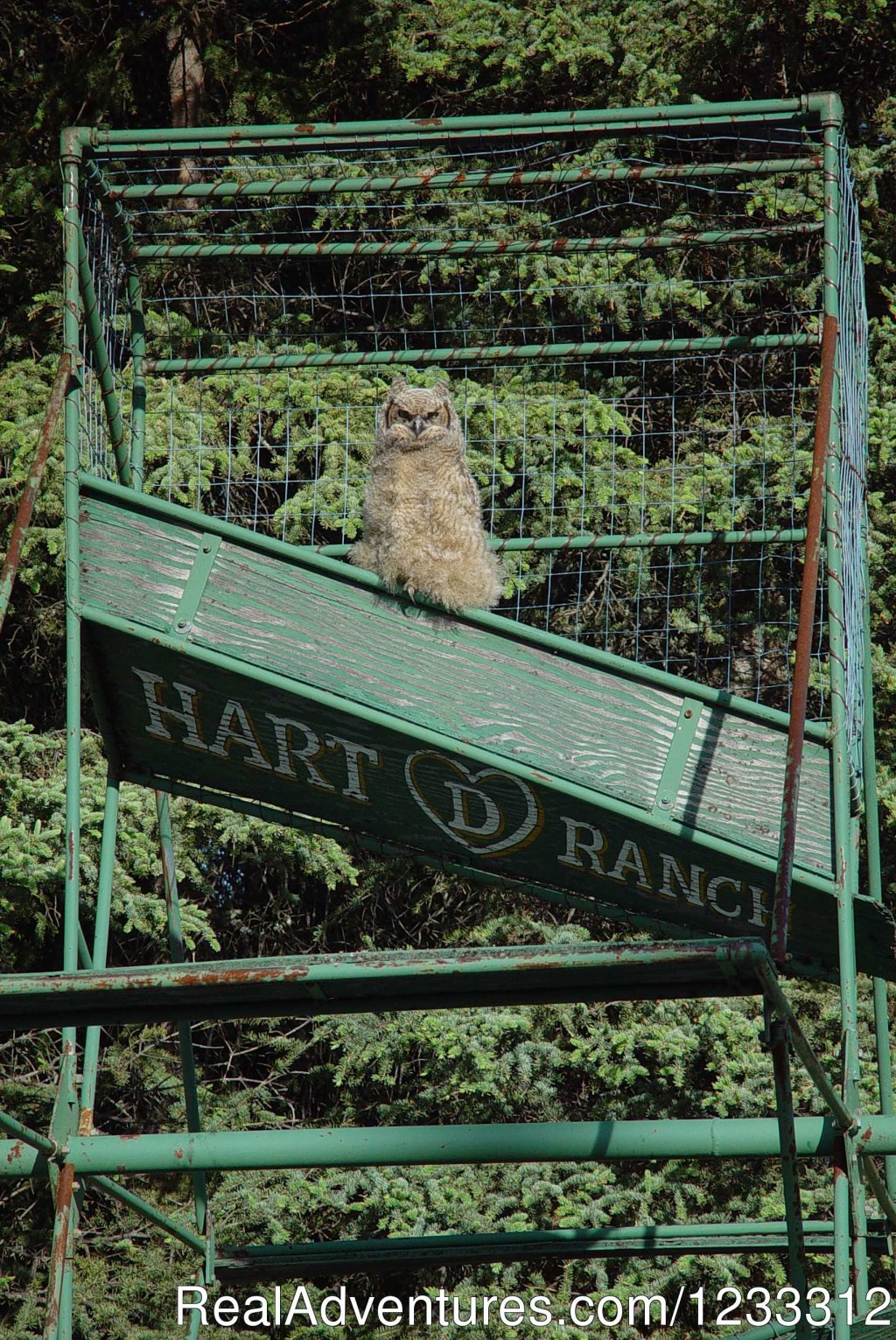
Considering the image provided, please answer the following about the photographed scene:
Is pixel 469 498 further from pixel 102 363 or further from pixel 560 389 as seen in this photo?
pixel 560 389

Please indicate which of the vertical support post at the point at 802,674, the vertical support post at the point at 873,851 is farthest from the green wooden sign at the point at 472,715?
the vertical support post at the point at 802,674

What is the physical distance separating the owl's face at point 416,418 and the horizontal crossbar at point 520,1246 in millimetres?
2423

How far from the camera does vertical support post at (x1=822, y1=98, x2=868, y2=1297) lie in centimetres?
251

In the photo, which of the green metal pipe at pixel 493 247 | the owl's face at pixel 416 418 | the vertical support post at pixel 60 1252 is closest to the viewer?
the vertical support post at pixel 60 1252

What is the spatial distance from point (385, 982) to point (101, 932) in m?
1.59

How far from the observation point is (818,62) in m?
6.82

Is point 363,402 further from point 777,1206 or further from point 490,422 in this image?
point 777,1206

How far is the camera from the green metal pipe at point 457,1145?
8.11 ft

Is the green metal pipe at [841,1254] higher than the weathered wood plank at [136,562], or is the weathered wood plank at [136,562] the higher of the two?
the weathered wood plank at [136,562]

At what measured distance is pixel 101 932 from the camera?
354 centimetres

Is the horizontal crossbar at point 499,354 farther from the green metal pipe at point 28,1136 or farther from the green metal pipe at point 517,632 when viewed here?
the green metal pipe at point 28,1136

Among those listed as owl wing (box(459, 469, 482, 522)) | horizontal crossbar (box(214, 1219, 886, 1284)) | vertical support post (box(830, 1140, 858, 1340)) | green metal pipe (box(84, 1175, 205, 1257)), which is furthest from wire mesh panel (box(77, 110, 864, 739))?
vertical support post (box(830, 1140, 858, 1340))

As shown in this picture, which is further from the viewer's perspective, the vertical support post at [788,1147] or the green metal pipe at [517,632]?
the green metal pipe at [517,632]

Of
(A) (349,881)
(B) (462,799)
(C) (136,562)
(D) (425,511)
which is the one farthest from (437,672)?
(A) (349,881)
